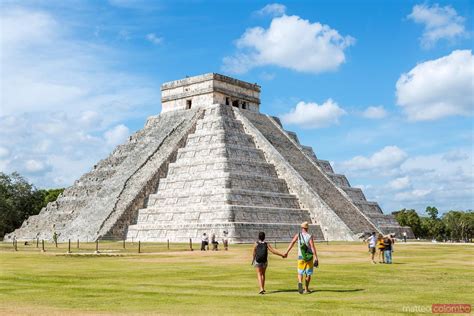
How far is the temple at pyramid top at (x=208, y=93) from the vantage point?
56.6 meters

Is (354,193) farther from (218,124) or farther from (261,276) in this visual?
(261,276)

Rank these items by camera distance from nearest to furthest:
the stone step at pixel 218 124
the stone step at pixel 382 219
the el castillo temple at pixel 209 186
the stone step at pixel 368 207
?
the el castillo temple at pixel 209 186
the stone step at pixel 218 124
the stone step at pixel 382 219
the stone step at pixel 368 207

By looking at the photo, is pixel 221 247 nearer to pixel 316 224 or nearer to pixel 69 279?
pixel 316 224

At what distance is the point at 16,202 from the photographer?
6462cm

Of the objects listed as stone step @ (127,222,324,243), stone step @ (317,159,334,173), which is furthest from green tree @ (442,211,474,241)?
stone step @ (127,222,324,243)

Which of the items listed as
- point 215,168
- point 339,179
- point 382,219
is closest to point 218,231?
point 215,168

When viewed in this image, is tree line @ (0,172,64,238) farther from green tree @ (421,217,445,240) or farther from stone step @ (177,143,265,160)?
green tree @ (421,217,445,240)

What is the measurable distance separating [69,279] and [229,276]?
15.1 feet

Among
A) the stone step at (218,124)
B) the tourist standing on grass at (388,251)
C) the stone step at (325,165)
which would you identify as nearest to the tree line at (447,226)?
the stone step at (325,165)

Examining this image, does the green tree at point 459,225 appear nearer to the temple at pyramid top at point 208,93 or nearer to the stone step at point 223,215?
the temple at pyramid top at point 208,93

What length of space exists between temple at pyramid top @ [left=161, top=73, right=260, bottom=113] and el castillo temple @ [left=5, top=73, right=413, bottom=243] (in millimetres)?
95

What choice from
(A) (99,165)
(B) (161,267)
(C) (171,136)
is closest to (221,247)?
(B) (161,267)

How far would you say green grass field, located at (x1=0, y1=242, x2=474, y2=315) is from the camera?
12156 millimetres

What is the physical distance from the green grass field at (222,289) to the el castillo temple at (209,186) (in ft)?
64.9
